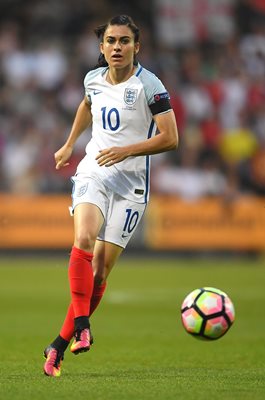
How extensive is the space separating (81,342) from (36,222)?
13273 mm

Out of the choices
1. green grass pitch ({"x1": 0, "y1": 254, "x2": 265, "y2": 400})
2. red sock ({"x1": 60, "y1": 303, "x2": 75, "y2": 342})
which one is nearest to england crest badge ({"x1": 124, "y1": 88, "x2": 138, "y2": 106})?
red sock ({"x1": 60, "y1": 303, "x2": 75, "y2": 342})

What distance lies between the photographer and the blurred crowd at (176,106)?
20141mm

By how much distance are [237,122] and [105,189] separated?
13.7 m

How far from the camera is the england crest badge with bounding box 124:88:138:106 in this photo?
723cm

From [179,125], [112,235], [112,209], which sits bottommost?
[179,125]

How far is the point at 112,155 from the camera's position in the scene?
22.8ft

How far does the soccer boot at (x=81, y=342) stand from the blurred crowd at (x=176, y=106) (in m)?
12.6

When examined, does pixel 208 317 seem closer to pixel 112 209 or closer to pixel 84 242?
pixel 112 209

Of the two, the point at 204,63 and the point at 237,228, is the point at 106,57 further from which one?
the point at 204,63

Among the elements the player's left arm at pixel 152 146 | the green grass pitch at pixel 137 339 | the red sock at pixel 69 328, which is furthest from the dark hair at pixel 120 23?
the green grass pitch at pixel 137 339

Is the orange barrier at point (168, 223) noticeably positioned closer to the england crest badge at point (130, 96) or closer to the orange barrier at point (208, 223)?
the orange barrier at point (208, 223)

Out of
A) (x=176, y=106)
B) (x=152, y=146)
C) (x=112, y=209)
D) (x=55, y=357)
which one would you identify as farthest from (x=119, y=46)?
(x=176, y=106)

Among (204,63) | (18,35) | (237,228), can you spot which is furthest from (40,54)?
(237,228)

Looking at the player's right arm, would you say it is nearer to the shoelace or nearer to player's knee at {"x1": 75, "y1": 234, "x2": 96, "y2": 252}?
player's knee at {"x1": 75, "y1": 234, "x2": 96, "y2": 252}
